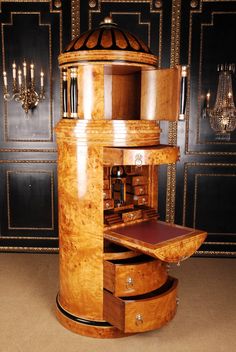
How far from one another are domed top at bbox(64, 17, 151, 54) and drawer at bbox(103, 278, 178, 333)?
180 centimetres

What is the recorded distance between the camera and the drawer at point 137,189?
348cm

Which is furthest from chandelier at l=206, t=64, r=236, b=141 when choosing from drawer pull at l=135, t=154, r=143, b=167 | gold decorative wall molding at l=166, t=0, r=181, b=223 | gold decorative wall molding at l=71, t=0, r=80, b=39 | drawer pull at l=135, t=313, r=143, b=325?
drawer pull at l=135, t=313, r=143, b=325

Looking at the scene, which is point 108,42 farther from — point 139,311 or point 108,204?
point 139,311

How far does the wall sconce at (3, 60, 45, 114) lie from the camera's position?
15.0 ft

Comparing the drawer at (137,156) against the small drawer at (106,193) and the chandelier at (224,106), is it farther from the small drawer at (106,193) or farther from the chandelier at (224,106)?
the chandelier at (224,106)

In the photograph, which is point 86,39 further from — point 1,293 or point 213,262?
point 213,262

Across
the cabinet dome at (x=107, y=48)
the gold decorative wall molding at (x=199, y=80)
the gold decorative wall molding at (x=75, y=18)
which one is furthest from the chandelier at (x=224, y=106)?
the gold decorative wall molding at (x=75, y=18)

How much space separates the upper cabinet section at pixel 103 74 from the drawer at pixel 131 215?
30.8 inches

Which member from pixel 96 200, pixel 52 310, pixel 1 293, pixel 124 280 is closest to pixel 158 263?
pixel 124 280

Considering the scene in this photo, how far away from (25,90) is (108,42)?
1.99 meters

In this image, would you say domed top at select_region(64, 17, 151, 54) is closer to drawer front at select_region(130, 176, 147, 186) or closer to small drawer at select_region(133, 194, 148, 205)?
drawer front at select_region(130, 176, 147, 186)

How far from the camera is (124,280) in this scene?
118 inches

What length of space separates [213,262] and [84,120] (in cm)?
267

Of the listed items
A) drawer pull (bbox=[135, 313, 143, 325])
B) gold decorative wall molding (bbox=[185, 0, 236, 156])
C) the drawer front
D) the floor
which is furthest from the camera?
gold decorative wall molding (bbox=[185, 0, 236, 156])
